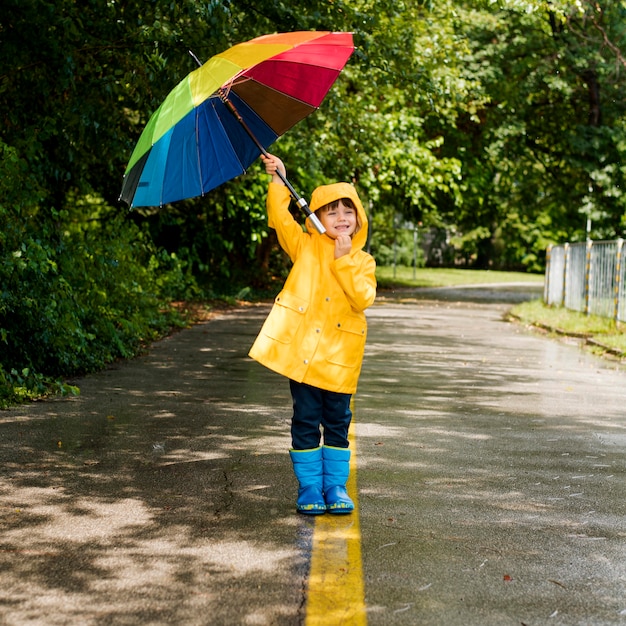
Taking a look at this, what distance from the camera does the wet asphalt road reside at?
13.0 feet

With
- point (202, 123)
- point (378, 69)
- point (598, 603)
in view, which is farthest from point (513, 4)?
point (598, 603)

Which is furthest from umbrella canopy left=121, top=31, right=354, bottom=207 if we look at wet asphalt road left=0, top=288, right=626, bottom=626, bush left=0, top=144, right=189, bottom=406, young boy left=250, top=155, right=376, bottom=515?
bush left=0, top=144, right=189, bottom=406

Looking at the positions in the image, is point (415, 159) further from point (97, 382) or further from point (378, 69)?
point (97, 382)

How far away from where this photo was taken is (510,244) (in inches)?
2975

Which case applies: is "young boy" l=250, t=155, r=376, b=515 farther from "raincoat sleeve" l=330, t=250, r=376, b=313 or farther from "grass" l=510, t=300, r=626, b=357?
"grass" l=510, t=300, r=626, b=357

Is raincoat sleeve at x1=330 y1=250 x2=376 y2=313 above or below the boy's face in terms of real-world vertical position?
below

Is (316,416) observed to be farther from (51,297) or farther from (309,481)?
(51,297)

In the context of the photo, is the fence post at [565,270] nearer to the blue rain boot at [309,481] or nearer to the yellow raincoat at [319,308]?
the yellow raincoat at [319,308]

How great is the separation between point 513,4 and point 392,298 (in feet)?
64.8

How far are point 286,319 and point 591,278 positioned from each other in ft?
59.9

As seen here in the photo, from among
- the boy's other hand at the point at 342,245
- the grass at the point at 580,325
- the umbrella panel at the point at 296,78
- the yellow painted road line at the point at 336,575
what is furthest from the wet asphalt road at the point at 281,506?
the grass at the point at 580,325

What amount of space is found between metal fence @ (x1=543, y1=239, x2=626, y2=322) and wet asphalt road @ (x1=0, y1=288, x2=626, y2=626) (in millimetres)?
9496

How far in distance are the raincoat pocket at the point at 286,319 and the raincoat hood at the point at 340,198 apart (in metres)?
0.39

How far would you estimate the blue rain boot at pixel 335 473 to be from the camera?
537 cm
